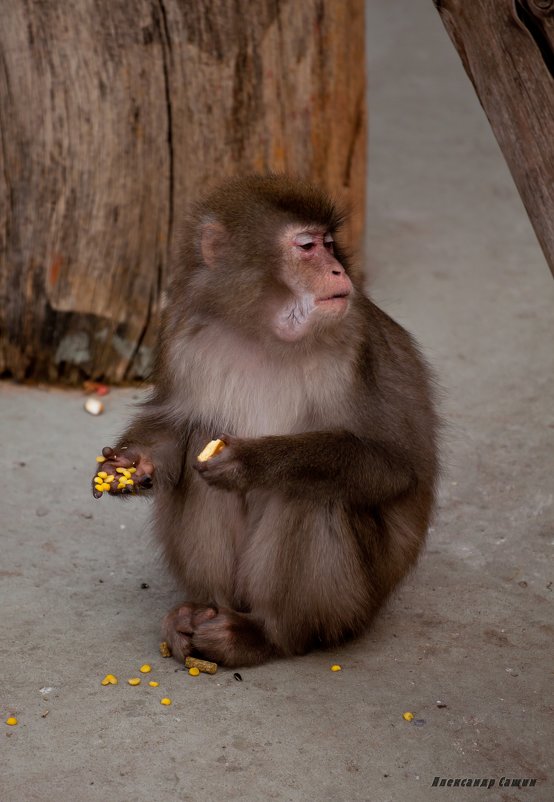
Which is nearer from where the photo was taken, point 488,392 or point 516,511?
point 516,511

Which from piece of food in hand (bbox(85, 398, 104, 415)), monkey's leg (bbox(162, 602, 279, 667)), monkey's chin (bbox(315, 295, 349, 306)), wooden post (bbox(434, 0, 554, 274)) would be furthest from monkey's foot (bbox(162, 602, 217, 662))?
piece of food in hand (bbox(85, 398, 104, 415))

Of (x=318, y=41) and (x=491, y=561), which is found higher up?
(x=318, y=41)

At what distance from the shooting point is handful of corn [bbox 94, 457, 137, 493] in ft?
12.5

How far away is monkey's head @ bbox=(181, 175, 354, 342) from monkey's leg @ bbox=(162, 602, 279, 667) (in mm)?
850

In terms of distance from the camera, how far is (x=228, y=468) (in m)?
3.62

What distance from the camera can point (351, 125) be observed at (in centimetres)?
650

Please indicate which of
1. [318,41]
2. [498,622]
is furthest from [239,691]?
[318,41]

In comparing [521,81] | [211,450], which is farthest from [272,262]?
[521,81]

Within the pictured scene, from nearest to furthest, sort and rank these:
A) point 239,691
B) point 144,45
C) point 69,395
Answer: point 239,691, point 144,45, point 69,395

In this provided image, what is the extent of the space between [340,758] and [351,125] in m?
3.83

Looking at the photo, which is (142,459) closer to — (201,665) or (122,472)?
(122,472)

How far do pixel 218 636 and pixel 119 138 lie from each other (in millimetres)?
2552

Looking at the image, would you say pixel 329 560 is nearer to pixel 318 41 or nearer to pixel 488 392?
pixel 488 392

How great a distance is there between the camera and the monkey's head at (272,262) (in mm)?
3719
